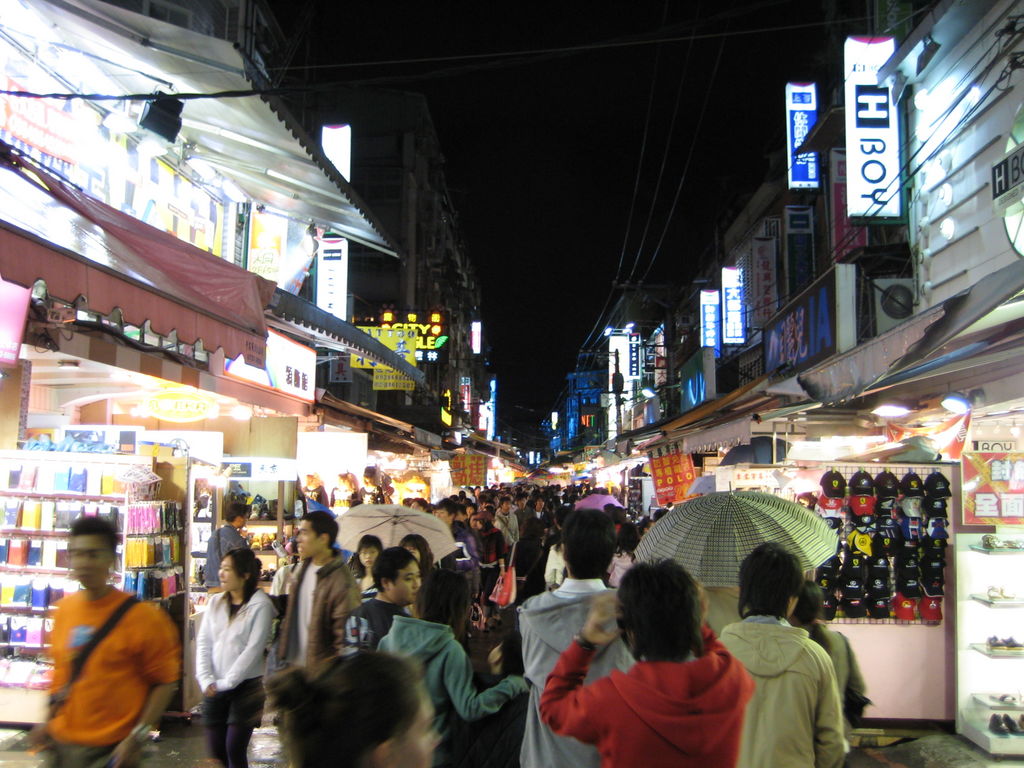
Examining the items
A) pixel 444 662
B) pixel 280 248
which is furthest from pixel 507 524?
pixel 444 662

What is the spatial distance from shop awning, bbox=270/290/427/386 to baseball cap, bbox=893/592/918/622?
7.10 metres

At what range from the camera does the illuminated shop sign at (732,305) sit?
24547 mm

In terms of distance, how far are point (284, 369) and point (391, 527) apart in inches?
206

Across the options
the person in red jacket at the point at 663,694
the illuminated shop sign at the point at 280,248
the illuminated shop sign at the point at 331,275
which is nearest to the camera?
the person in red jacket at the point at 663,694

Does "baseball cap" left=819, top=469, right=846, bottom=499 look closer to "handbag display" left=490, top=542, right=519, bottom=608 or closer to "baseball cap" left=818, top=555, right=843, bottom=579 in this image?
"baseball cap" left=818, top=555, right=843, bottom=579

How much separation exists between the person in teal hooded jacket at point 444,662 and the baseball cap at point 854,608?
4.80 metres

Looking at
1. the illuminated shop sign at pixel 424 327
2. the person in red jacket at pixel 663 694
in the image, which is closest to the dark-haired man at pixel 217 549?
the person in red jacket at pixel 663 694

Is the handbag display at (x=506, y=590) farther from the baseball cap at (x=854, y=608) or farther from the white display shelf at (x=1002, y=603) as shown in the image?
the white display shelf at (x=1002, y=603)

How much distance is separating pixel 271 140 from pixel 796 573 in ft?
28.0

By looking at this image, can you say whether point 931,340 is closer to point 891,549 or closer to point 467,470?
point 891,549

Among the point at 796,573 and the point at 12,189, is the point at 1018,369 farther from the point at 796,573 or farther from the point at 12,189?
the point at 12,189

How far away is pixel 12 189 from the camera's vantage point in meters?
5.35

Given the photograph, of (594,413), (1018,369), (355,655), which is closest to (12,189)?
(355,655)

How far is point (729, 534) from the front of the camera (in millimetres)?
4688
